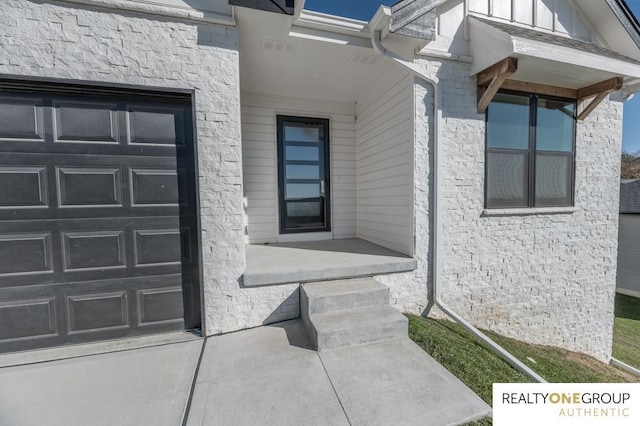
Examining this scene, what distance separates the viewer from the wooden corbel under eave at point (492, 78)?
281cm

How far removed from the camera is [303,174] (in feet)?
14.5

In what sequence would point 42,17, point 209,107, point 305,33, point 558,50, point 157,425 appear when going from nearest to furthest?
point 157,425 < point 42,17 < point 209,107 < point 305,33 < point 558,50

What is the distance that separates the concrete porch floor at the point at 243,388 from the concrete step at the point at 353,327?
2.9 inches

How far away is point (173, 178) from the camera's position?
2527 millimetres

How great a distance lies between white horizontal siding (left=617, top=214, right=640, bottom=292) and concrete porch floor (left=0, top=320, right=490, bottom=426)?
42.9ft

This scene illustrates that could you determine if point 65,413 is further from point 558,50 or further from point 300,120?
point 558,50

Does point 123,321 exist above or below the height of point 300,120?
below

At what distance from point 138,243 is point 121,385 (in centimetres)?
117

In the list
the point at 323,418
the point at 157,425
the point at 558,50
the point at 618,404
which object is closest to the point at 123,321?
the point at 157,425

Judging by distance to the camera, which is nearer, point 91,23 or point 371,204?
point 91,23

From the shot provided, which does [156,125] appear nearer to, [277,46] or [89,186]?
[89,186]

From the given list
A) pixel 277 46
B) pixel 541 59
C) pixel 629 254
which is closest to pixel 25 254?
pixel 277 46

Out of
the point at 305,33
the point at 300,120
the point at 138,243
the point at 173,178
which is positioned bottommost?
the point at 138,243

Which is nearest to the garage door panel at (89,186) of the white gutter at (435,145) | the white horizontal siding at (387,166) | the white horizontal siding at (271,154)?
the white horizontal siding at (271,154)
